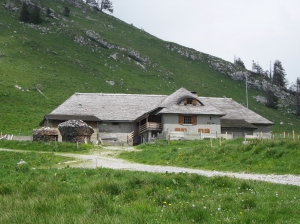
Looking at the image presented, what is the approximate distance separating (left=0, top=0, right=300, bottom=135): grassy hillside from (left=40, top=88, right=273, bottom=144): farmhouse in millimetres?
8225

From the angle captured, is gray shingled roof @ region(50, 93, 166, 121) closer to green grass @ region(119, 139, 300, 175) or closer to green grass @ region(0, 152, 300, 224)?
green grass @ region(119, 139, 300, 175)

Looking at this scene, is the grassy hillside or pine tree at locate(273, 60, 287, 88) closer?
the grassy hillside

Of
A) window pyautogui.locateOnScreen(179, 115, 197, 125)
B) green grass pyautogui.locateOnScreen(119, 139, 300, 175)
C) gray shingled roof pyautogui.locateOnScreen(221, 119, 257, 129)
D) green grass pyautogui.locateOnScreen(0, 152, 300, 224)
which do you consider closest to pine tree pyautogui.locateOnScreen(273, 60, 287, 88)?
gray shingled roof pyautogui.locateOnScreen(221, 119, 257, 129)

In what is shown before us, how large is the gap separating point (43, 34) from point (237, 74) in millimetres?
68037

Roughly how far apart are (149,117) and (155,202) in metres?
49.2

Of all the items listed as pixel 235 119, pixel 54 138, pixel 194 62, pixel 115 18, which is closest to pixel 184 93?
pixel 235 119

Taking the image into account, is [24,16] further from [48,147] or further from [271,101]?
[48,147]

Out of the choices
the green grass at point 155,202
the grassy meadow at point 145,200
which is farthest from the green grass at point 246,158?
the green grass at point 155,202

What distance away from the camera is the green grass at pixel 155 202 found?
27.9ft

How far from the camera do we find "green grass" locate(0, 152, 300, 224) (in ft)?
27.9

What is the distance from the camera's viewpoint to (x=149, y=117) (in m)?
59.6

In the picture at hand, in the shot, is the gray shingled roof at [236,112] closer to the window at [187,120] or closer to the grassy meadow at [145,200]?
the window at [187,120]

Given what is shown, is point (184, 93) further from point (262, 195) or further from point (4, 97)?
point (262, 195)

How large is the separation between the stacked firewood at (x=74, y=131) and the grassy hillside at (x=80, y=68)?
11.4 m
